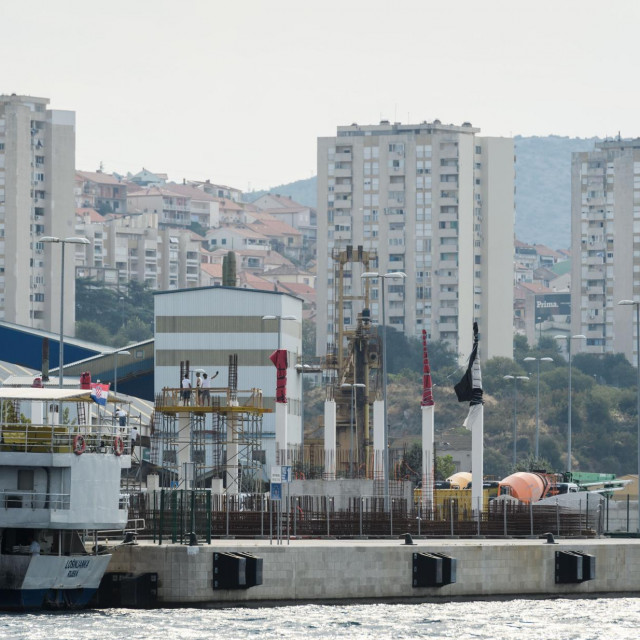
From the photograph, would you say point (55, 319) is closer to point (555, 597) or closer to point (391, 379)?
point (391, 379)

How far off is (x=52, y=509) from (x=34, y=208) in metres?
149

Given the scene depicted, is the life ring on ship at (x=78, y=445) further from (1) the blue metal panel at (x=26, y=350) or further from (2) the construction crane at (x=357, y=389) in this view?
(1) the blue metal panel at (x=26, y=350)

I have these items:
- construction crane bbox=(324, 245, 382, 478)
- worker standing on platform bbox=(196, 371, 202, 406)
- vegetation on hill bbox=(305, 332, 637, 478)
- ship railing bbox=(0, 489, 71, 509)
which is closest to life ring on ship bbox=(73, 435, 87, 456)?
ship railing bbox=(0, 489, 71, 509)

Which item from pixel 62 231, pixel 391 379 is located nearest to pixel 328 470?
pixel 391 379

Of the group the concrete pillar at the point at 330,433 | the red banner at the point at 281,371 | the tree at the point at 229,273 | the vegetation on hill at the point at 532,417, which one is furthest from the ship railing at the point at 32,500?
the vegetation on hill at the point at 532,417

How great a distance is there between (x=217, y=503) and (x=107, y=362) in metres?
62.0

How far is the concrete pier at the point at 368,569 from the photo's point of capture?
43125 mm

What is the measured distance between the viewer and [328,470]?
7375 cm

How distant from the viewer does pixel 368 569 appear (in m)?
45.1

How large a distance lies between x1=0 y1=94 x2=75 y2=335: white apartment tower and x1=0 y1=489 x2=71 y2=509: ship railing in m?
143

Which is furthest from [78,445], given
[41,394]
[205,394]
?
[205,394]

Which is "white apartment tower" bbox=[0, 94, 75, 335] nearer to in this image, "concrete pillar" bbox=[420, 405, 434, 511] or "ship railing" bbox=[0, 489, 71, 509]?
"concrete pillar" bbox=[420, 405, 434, 511]

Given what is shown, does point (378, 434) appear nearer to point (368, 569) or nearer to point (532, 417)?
point (368, 569)

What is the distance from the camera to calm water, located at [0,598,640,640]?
1505 inches
